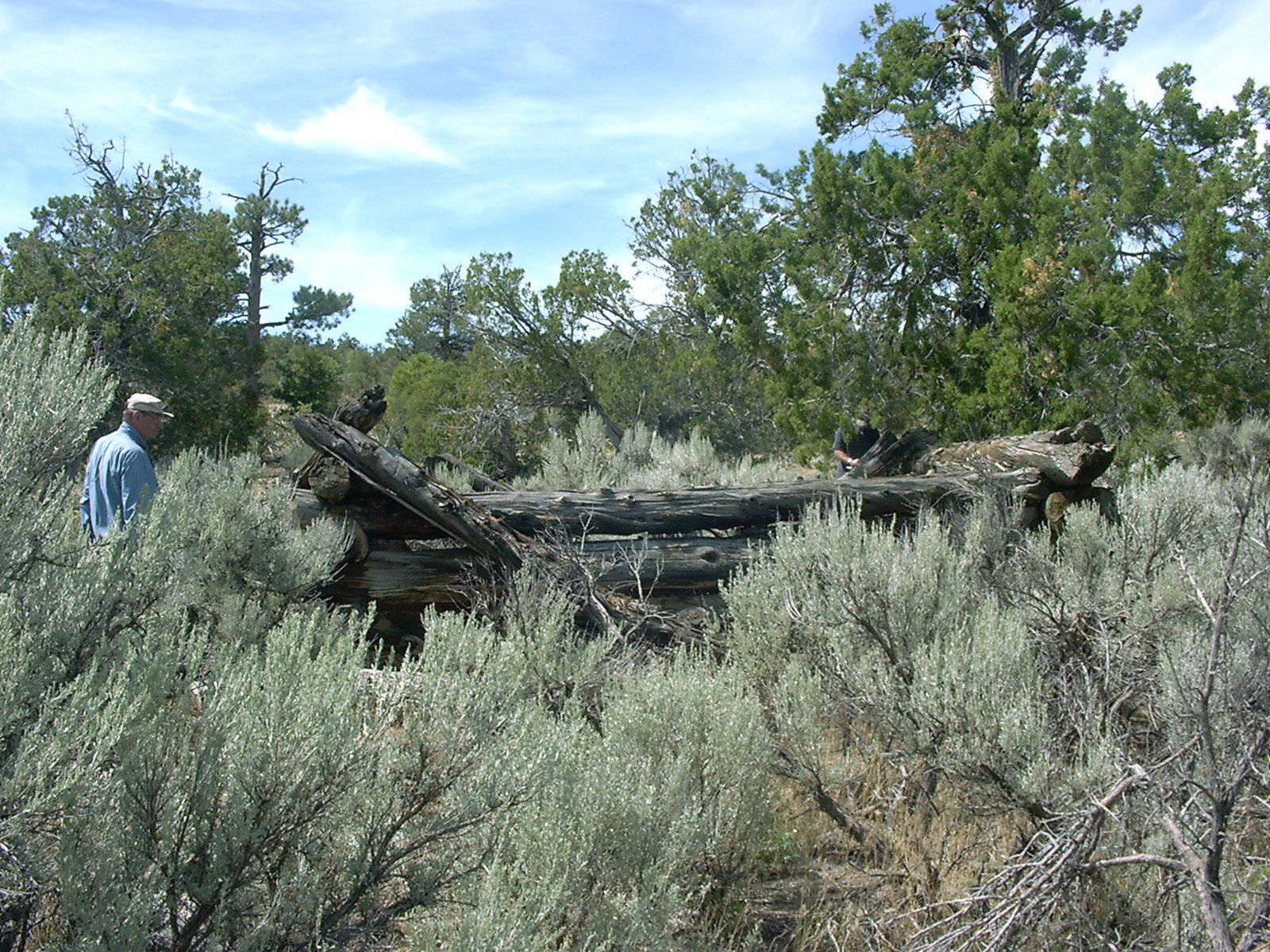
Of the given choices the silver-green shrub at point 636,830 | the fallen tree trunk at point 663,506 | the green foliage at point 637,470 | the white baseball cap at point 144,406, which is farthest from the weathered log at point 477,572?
the green foliage at point 637,470

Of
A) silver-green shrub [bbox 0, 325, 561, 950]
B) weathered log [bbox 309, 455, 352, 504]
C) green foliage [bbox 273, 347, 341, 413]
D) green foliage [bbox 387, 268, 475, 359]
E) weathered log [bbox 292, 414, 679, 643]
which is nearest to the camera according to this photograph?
silver-green shrub [bbox 0, 325, 561, 950]

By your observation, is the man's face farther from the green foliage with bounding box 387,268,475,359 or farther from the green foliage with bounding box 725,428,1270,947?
the green foliage with bounding box 387,268,475,359

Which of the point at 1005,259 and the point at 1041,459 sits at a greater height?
the point at 1005,259

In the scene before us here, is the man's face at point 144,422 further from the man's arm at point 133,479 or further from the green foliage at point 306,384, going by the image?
the green foliage at point 306,384

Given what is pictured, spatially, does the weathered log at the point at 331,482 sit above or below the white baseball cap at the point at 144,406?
below

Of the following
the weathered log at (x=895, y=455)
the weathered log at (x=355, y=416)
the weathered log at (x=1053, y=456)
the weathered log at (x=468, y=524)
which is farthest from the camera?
the weathered log at (x=895, y=455)

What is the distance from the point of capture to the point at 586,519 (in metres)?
6.12

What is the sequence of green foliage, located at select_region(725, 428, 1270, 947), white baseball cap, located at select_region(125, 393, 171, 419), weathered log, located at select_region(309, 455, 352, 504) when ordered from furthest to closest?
weathered log, located at select_region(309, 455, 352, 504) → white baseball cap, located at select_region(125, 393, 171, 419) → green foliage, located at select_region(725, 428, 1270, 947)

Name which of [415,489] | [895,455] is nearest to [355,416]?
[415,489]

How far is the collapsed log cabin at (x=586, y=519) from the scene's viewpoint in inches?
224

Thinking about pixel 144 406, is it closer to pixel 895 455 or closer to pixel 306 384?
pixel 895 455

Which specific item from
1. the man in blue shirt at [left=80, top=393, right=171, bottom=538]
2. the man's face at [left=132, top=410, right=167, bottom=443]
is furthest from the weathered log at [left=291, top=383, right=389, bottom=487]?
the man in blue shirt at [left=80, top=393, right=171, bottom=538]

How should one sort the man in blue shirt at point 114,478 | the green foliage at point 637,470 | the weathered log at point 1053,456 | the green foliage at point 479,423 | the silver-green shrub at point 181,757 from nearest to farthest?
the silver-green shrub at point 181,757, the man in blue shirt at point 114,478, the weathered log at point 1053,456, the green foliage at point 637,470, the green foliage at point 479,423

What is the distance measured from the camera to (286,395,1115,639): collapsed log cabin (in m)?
5.70
